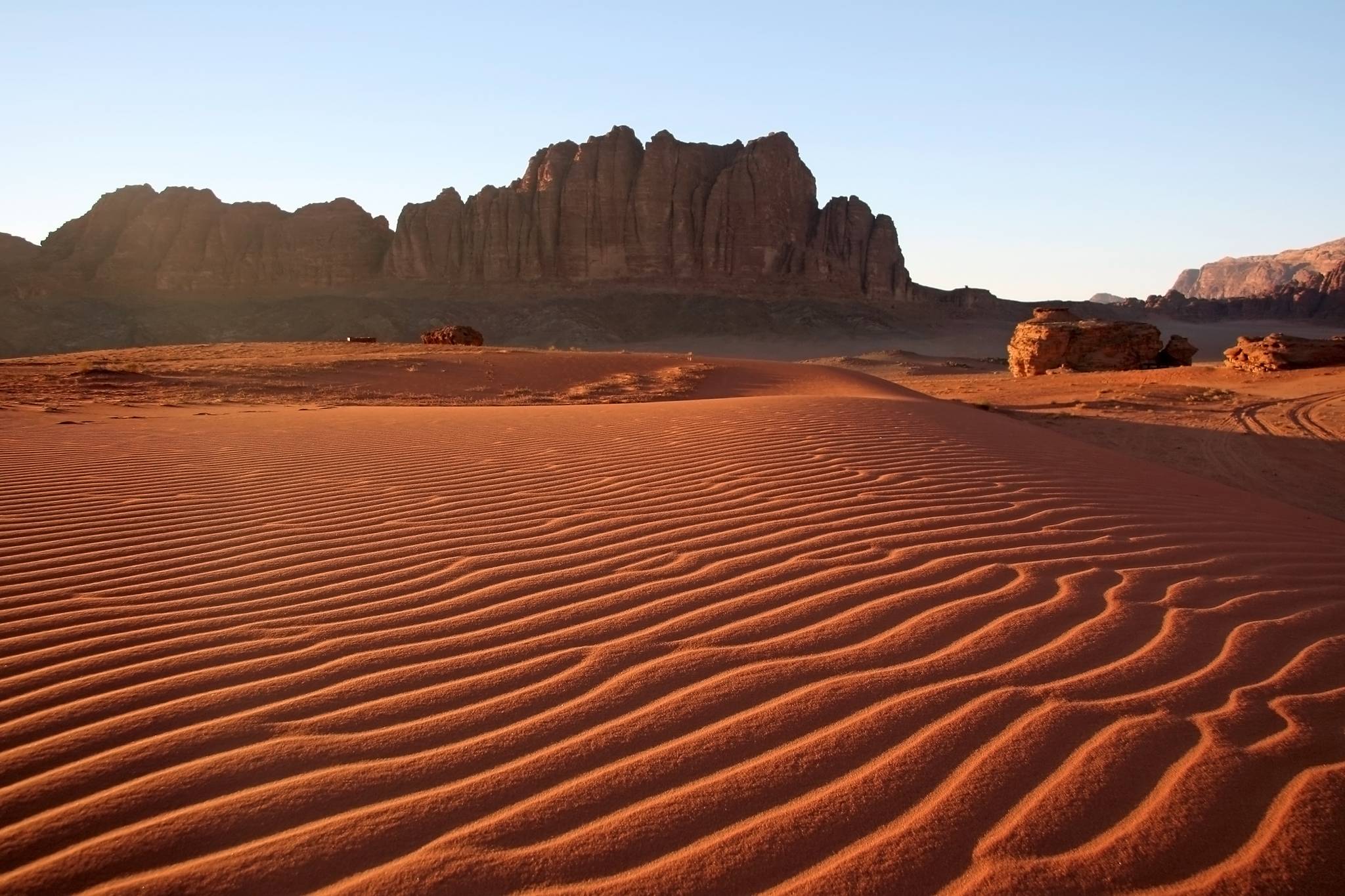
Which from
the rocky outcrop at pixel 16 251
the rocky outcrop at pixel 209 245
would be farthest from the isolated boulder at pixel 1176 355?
the rocky outcrop at pixel 16 251

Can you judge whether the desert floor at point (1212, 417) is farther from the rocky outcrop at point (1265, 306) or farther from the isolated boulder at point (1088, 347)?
the rocky outcrop at point (1265, 306)

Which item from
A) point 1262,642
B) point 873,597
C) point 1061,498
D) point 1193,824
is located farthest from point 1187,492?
point 1193,824

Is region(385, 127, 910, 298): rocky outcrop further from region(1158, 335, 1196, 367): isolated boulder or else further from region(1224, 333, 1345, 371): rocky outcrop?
region(1224, 333, 1345, 371): rocky outcrop

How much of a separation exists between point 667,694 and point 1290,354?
20.4 m

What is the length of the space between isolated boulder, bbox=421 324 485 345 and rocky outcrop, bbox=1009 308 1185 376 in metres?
15.1

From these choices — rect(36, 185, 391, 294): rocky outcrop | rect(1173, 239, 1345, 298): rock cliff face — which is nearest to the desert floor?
rect(36, 185, 391, 294): rocky outcrop

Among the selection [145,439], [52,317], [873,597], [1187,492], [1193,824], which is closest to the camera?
[1193,824]

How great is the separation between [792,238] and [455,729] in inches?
2466

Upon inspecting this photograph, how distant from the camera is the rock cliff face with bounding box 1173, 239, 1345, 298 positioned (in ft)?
402

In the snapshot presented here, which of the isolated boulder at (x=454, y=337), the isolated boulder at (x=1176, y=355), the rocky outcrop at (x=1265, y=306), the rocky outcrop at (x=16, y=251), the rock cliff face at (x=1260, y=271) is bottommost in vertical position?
the isolated boulder at (x=1176, y=355)

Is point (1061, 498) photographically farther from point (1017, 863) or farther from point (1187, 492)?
point (1017, 863)

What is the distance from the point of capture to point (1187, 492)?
585cm

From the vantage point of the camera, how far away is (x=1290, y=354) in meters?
17.7

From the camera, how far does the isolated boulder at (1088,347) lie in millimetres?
21719
